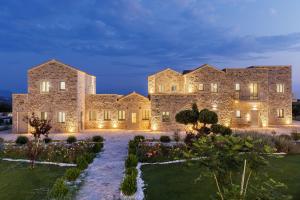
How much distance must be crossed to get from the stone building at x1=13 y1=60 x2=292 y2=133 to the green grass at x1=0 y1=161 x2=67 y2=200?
15.6 metres

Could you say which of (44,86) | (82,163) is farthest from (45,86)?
(82,163)

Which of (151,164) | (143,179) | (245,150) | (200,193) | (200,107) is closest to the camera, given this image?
(245,150)

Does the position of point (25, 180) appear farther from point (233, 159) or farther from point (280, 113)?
point (280, 113)

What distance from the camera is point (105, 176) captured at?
45.0 feet

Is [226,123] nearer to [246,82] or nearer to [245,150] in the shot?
[246,82]

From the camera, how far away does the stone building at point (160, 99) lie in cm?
3184

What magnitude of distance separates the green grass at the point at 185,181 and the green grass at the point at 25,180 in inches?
150

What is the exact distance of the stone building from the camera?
31844 millimetres

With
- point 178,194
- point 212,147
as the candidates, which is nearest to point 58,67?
point 178,194

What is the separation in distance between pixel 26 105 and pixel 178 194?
24.8 meters

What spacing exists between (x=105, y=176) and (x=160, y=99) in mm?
19545

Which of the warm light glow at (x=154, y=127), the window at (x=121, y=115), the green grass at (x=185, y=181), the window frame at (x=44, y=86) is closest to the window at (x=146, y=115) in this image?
the warm light glow at (x=154, y=127)

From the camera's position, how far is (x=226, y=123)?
34.0 meters

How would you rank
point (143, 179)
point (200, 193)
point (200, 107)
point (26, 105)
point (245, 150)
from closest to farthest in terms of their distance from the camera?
1. point (245, 150)
2. point (200, 193)
3. point (143, 179)
4. point (26, 105)
5. point (200, 107)
